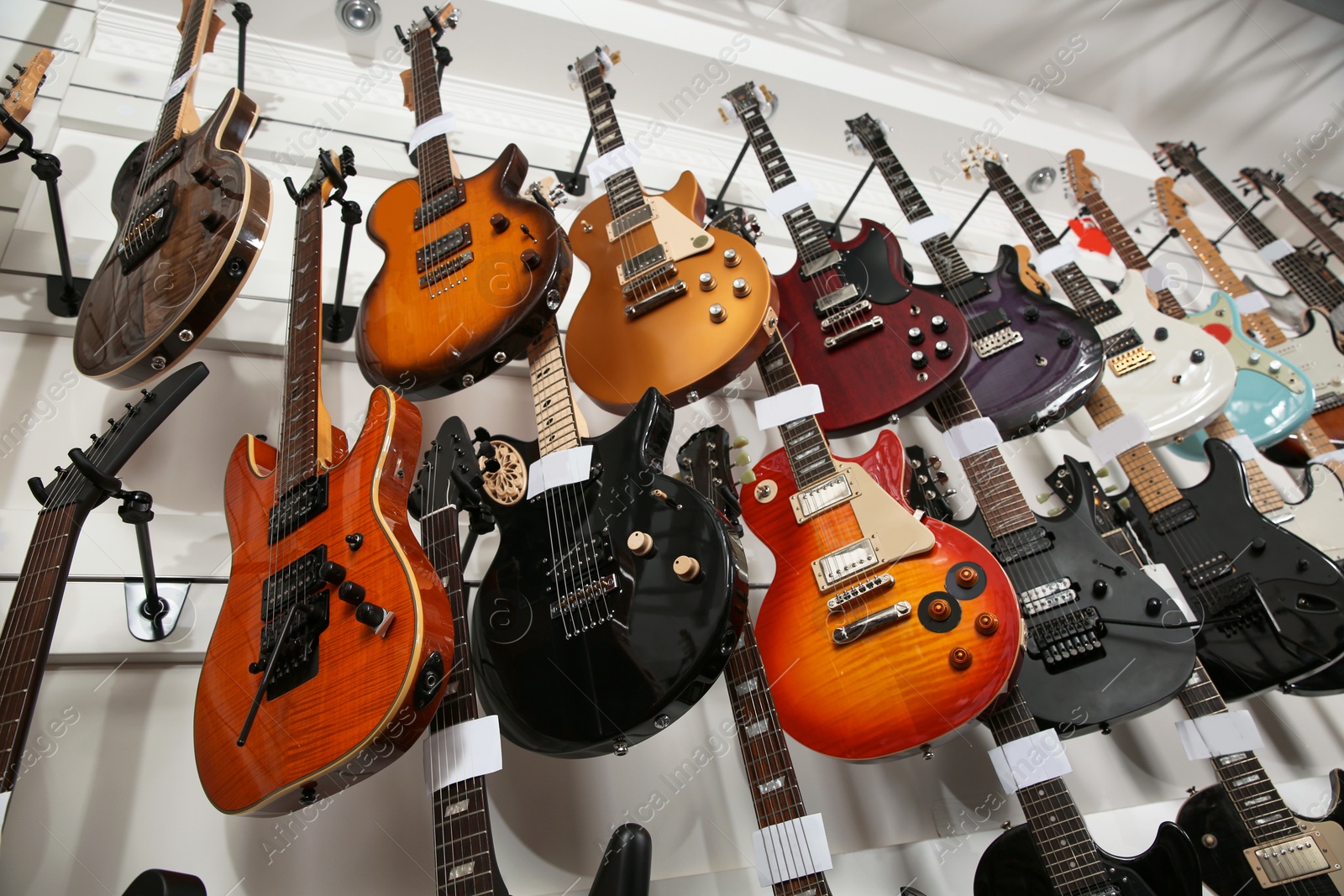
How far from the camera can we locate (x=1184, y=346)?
2.62 meters

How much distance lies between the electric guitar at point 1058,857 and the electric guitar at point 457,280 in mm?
1393

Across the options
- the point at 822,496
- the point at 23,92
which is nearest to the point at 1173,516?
the point at 822,496

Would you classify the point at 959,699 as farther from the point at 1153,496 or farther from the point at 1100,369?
the point at 1153,496

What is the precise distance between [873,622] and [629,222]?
1.31m

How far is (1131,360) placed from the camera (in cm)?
265

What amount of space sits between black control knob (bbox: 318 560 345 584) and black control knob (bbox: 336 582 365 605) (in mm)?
44

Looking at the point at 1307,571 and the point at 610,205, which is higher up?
A: the point at 610,205

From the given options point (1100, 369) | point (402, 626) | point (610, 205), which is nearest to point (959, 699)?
point (402, 626)

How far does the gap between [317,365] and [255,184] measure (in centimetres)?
43

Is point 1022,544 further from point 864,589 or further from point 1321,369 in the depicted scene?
point 1321,369

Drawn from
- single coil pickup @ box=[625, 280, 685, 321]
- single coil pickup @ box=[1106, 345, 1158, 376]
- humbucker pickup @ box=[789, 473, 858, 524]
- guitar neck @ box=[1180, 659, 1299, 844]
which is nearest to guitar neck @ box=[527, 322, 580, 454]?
single coil pickup @ box=[625, 280, 685, 321]

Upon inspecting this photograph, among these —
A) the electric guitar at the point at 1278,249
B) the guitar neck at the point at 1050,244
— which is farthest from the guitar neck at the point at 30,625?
the electric guitar at the point at 1278,249

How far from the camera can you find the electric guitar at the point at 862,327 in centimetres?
194

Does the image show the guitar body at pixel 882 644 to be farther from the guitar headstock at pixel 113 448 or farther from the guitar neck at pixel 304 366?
the guitar headstock at pixel 113 448
